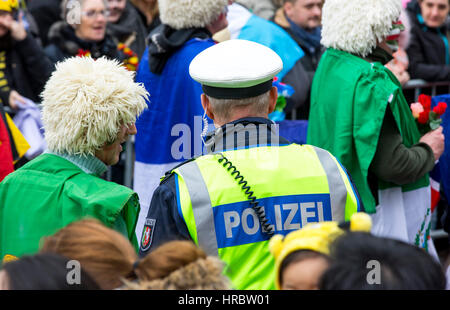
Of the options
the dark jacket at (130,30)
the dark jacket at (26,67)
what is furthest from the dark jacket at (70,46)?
the dark jacket at (130,30)

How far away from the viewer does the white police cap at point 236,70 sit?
2754 mm

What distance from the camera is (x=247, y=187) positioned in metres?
2.59

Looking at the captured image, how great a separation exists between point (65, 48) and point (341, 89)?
3.11m

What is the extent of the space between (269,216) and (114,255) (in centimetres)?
75

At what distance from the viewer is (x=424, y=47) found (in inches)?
265

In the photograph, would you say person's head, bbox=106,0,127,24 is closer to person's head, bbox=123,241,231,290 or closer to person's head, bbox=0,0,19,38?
person's head, bbox=0,0,19,38

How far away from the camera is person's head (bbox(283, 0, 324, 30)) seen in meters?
6.57

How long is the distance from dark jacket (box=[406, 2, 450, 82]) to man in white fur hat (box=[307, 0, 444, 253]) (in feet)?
7.46

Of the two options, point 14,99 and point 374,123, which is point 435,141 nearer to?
point 374,123

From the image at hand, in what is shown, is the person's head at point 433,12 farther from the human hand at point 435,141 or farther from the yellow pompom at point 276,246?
the yellow pompom at point 276,246

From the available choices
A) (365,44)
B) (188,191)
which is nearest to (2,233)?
(188,191)

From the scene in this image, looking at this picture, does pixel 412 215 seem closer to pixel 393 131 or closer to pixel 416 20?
pixel 393 131

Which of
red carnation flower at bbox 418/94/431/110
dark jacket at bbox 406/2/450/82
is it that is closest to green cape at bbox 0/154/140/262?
red carnation flower at bbox 418/94/431/110

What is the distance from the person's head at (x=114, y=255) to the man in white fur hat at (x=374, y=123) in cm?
226
